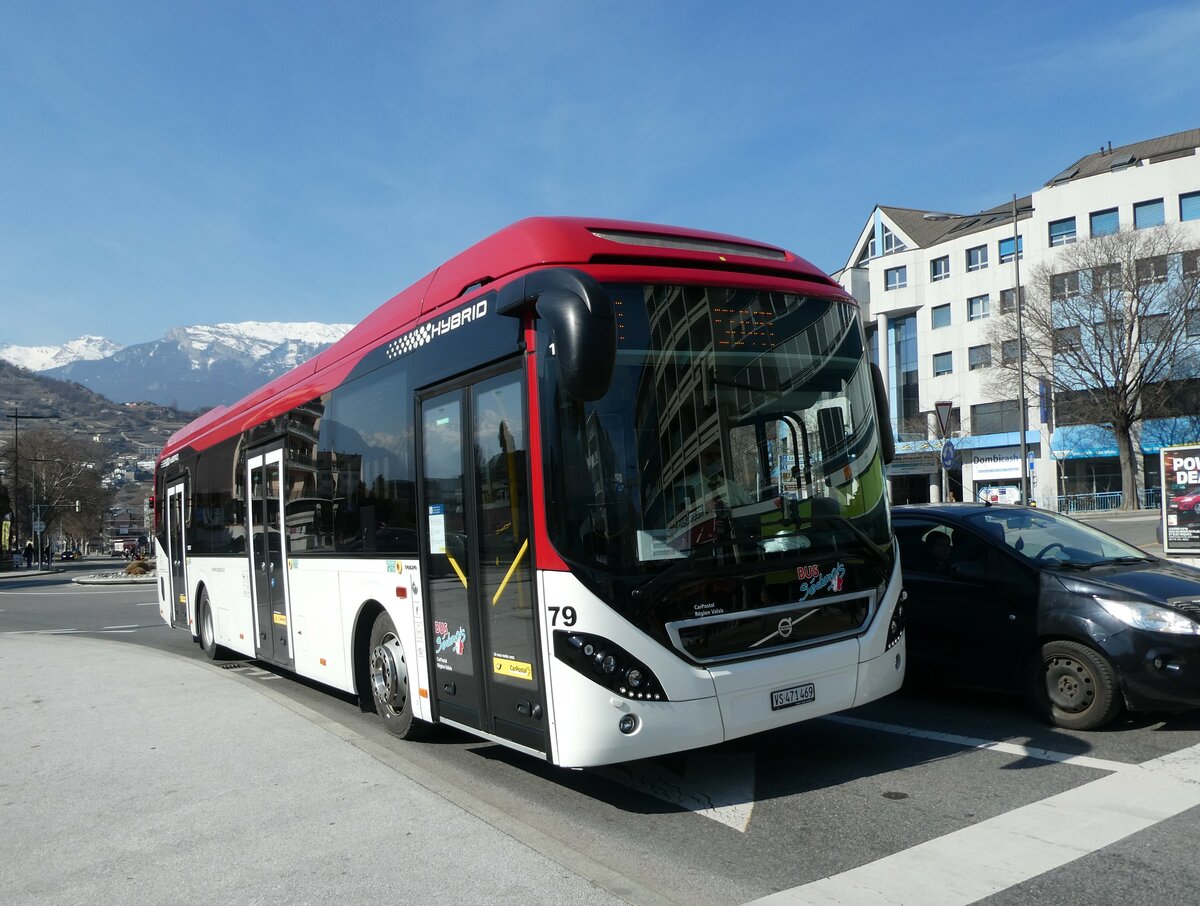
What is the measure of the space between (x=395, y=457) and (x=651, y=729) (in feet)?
9.77

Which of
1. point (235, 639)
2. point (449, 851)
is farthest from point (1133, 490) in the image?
point (449, 851)

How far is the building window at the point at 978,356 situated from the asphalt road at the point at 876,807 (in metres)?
54.8

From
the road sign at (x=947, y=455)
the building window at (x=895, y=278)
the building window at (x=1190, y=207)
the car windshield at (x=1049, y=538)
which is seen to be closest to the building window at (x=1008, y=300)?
the building window at (x=895, y=278)

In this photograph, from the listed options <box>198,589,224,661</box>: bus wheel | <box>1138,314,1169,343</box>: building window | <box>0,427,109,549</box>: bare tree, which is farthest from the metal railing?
<box>0,427,109,549</box>: bare tree

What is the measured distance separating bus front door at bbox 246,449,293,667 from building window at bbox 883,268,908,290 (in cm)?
6020

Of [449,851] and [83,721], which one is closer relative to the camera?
[449,851]

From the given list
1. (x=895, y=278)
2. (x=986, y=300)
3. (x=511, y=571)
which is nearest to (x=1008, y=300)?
(x=986, y=300)

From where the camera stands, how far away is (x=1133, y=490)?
47625 millimetres

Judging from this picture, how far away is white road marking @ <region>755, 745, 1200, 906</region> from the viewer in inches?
165

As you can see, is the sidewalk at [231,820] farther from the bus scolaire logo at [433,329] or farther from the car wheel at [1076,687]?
the car wheel at [1076,687]

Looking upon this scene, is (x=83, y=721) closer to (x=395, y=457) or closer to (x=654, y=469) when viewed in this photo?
(x=395, y=457)

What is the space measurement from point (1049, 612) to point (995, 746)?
1104 mm

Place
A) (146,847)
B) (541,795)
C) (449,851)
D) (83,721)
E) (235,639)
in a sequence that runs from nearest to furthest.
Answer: (449,851) < (146,847) < (541,795) < (83,721) < (235,639)

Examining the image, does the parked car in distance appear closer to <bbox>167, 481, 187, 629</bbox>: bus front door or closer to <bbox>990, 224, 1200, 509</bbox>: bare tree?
<bbox>167, 481, 187, 629</bbox>: bus front door
